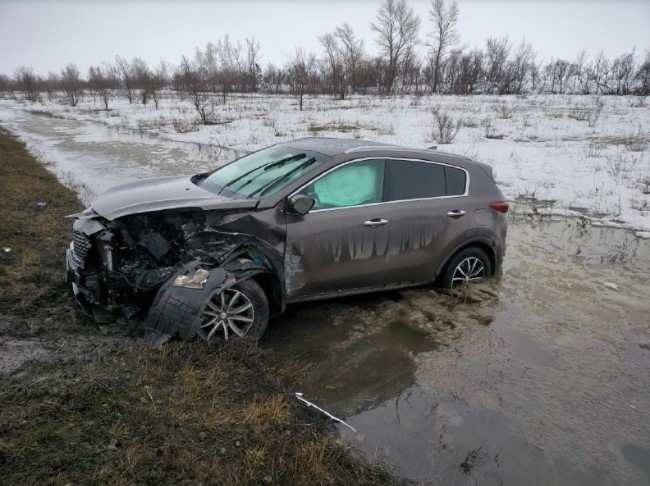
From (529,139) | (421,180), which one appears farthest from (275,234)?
(529,139)

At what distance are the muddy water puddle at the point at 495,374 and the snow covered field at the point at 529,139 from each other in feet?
13.2

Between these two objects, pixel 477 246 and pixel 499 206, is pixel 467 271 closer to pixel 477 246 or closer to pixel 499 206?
pixel 477 246

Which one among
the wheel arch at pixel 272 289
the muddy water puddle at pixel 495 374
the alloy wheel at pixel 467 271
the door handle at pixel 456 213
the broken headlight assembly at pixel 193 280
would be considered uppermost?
the door handle at pixel 456 213

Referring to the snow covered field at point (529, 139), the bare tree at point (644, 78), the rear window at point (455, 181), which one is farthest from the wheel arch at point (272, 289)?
the bare tree at point (644, 78)

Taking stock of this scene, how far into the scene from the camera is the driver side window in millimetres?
4230

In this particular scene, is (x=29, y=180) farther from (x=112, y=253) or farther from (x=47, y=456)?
(x=47, y=456)

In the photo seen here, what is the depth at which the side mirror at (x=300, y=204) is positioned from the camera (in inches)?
155

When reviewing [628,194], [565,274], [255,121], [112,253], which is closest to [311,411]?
[112,253]

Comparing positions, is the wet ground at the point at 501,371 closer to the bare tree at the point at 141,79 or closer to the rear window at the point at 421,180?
the rear window at the point at 421,180

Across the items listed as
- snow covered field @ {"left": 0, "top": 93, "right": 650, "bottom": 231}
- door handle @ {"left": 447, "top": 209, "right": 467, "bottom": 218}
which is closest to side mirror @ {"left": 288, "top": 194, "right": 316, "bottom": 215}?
door handle @ {"left": 447, "top": 209, "right": 467, "bottom": 218}

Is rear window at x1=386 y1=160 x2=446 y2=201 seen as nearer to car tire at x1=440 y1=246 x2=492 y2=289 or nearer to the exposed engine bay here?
car tire at x1=440 y1=246 x2=492 y2=289

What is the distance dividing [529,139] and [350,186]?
14.5m

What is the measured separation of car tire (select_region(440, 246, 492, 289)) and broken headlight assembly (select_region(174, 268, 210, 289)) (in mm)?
2816

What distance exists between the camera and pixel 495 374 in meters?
3.90
